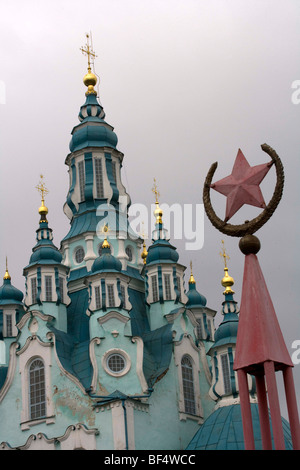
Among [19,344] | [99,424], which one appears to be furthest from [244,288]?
[19,344]

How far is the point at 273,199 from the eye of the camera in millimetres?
24125

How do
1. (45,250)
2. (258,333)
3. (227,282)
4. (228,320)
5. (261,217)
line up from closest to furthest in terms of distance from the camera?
(258,333)
(261,217)
(228,320)
(45,250)
(227,282)

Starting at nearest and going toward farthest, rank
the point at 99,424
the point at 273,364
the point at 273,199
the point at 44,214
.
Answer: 1. the point at 273,364
2. the point at 273,199
3. the point at 99,424
4. the point at 44,214

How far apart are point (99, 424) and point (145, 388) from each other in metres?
2.71

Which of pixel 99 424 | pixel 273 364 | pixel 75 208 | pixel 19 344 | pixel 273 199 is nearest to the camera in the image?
pixel 273 364

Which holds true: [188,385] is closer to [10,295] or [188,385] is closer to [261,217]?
[10,295]

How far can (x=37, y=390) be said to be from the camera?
139 ft

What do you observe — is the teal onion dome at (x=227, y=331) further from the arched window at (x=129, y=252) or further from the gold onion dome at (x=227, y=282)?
the arched window at (x=129, y=252)

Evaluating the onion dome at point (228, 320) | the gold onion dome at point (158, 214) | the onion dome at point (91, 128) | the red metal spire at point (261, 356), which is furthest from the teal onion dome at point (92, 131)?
the red metal spire at point (261, 356)

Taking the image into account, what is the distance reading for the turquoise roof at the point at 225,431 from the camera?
37875 mm

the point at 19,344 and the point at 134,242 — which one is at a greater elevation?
the point at 134,242

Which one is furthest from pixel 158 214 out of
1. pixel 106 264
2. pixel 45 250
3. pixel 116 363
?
pixel 116 363

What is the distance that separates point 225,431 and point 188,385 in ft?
18.9
